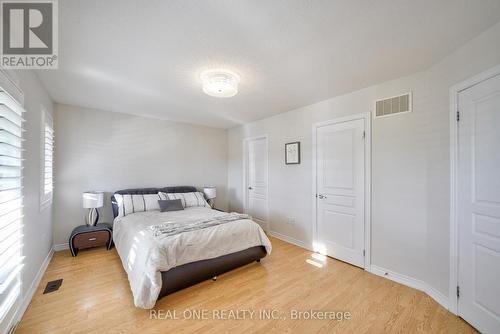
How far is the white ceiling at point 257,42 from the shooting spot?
4.38ft

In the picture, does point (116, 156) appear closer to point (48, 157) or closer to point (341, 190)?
point (48, 157)

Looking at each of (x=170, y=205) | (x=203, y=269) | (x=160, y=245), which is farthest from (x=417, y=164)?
(x=170, y=205)

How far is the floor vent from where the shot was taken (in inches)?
81.8

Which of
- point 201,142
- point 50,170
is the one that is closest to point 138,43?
point 50,170

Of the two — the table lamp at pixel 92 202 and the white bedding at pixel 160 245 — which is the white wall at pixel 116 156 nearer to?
the table lamp at pixel 92 202

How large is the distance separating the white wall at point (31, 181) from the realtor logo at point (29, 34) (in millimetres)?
131

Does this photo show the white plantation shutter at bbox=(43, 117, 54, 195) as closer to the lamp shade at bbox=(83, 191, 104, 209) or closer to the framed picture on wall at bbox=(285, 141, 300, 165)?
the lamp shade at bbox=(83, 191, 104, 209)

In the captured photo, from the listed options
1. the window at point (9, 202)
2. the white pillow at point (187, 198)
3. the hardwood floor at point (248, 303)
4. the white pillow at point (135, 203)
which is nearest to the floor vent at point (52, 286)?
the hardwood floor at point (248, 303)

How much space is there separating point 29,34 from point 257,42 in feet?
6.11

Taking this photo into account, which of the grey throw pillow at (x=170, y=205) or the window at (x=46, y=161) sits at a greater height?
the window at (x=46, y=161)

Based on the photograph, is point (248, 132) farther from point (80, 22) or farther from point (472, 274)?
point (472, 274)

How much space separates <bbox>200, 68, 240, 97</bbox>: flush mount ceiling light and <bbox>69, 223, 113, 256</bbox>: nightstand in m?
2.81

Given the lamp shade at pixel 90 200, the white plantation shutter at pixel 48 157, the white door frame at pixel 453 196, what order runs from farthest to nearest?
the lamp shade at pixel 90 200 → the white plantation shutter at pixel 48 157 → the white door frame at pixel 453 196

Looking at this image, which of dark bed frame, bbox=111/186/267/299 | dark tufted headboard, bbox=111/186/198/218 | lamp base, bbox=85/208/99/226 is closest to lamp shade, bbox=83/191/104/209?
lamp base, bbox=85/208/99/226
